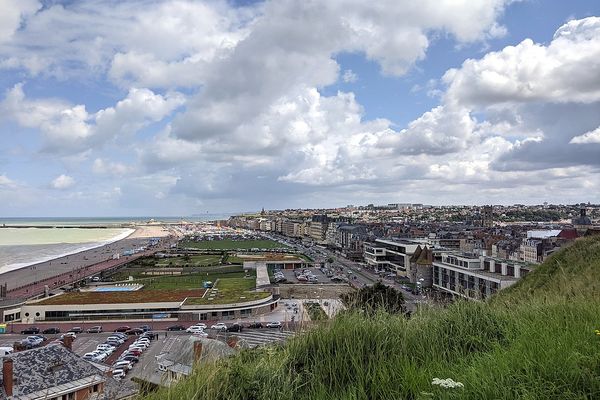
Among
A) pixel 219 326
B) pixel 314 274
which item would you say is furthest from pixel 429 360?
pixel 314 274

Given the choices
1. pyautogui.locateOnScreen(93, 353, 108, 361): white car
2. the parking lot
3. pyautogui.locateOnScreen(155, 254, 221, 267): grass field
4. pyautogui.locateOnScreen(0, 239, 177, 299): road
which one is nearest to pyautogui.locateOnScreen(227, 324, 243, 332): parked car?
pyautogui.locateOnScreen(93, 353, 108, 361): white car

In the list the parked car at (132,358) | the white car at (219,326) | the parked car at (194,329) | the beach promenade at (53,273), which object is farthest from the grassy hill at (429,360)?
the beach promenade at (53,273)

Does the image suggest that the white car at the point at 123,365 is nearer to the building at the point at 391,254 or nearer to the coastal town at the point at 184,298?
the coastal town at the point at 184,298

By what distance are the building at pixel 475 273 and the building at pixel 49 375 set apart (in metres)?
27.1

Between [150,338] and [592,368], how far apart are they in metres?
34.0

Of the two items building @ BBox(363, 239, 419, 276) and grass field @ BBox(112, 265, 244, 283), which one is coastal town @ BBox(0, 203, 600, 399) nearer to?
building @ BBox(363, 239, 419, 276)

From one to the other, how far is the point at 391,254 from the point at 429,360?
7138 centimetres

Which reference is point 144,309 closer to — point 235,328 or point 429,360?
point 235,328

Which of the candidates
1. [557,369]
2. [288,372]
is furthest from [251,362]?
[557,369]

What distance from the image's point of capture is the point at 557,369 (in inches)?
157

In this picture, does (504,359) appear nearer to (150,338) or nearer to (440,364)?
(440,364)

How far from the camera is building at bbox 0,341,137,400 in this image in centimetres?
1561

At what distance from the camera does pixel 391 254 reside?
75.1 metres

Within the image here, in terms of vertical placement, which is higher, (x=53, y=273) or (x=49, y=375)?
(x=49, y=375)
